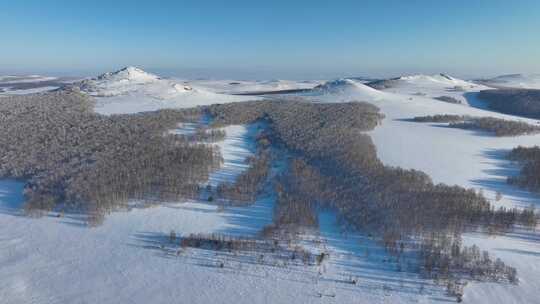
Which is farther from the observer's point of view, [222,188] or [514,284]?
[222,188]

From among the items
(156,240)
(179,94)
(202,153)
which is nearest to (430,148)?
(202,153)

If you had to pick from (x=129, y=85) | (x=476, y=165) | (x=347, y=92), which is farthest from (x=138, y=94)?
(x=476, y=165)

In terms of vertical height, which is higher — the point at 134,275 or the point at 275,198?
the point at 275,198

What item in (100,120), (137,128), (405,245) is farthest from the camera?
(100,120)

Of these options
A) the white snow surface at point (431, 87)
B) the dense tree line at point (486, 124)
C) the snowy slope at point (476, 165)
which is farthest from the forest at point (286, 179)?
the white snow surface at point (431, 87)

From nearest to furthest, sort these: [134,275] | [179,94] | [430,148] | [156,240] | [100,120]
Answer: [134,275], [156,240], [430,148], [100,120], [179,94]

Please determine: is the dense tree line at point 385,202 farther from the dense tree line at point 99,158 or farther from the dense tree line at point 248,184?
the dense tree line at point 99,158

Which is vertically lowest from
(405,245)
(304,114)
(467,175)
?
(405,245)

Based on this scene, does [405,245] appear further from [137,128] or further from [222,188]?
[137,128]

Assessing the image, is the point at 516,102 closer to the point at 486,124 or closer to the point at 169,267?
the point at 486,124
